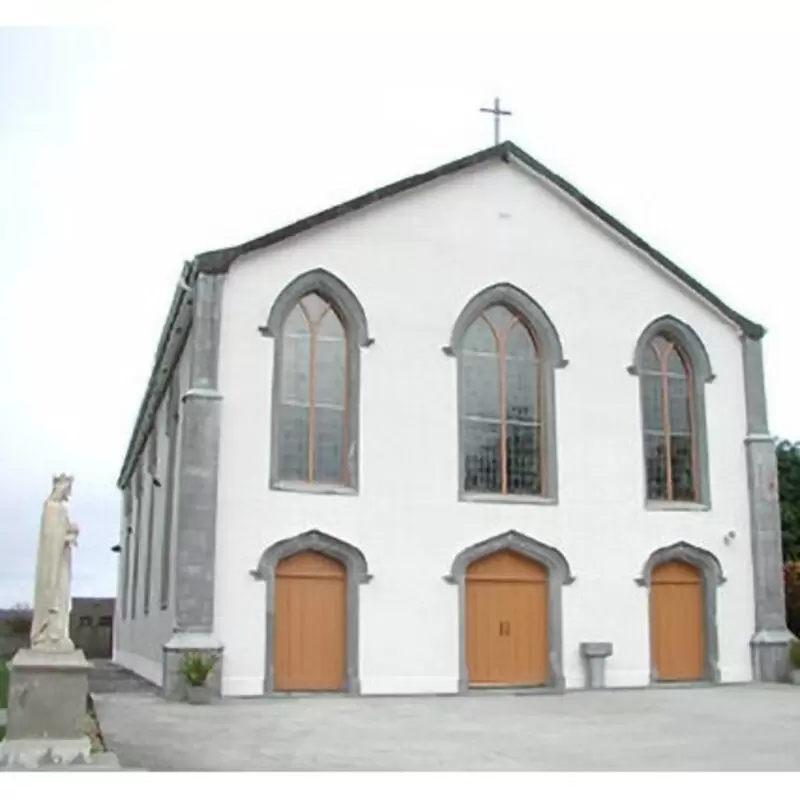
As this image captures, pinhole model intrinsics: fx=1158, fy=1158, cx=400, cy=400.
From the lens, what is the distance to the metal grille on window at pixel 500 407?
18.0 m

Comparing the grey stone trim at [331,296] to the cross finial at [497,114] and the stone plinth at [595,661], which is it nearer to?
the cross finial at [497,114]

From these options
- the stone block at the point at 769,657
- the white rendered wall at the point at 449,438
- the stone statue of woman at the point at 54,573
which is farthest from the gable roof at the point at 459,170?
the stone statue of woman at the point at 54,573

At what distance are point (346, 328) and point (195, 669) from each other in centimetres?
553

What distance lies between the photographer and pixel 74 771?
29.3 ft

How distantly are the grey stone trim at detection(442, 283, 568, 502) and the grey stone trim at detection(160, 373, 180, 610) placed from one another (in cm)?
471

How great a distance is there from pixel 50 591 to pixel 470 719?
18.5ft

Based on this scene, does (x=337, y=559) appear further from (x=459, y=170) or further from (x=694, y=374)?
(x=694, y=374)

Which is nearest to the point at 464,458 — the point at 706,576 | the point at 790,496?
the point at 706,576

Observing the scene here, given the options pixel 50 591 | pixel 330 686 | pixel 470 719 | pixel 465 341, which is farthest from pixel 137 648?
pixel 50 591

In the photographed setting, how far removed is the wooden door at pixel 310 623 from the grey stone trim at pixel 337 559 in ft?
0.37

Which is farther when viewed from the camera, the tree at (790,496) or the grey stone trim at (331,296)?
the tree at (790,496)

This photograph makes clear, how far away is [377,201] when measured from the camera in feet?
59.1

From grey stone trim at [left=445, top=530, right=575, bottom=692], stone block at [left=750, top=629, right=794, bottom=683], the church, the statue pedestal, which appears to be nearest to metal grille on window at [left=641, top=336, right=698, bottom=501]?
the church

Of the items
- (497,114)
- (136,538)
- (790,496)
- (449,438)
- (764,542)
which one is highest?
(497,114)
